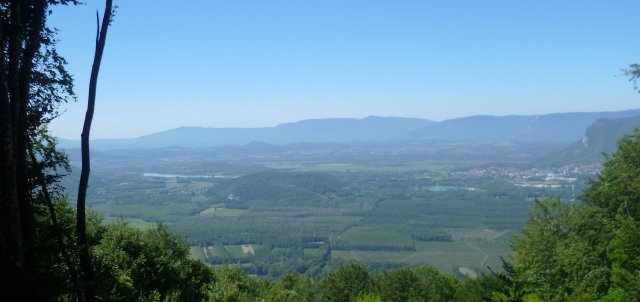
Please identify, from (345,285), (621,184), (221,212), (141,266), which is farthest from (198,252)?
(621,184)

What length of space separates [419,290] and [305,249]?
68137 mm

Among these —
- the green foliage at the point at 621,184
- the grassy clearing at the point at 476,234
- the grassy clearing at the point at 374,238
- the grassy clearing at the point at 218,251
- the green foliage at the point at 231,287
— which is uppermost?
the green foliage at the point at 621,184

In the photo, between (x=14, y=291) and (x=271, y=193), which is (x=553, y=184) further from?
(x=14, y=291)

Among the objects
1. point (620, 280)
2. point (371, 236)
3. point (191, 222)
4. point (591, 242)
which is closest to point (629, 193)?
point (591, 242)

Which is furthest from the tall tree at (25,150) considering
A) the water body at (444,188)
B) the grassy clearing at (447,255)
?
the water body at (444,188)

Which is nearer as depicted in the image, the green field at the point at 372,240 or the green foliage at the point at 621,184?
the green foliage at the point at 621,184

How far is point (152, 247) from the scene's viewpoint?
18984 mm

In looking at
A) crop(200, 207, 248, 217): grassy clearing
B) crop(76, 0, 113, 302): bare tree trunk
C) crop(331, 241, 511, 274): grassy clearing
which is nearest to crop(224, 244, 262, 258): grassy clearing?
crop(331, 241, 511, 274): grassy clearing

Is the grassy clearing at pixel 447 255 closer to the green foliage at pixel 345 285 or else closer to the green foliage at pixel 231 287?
the green foliage at pixel 345 285

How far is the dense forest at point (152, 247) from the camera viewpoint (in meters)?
9.52

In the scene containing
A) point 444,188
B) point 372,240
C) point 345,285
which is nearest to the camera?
point 345,285

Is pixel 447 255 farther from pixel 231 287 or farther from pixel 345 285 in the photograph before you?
pixel 231 287

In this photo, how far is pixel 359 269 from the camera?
30.5 m

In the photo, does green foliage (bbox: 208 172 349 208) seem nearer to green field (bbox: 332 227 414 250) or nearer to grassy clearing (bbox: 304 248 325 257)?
green field (bbox: 332 227 414 250)
